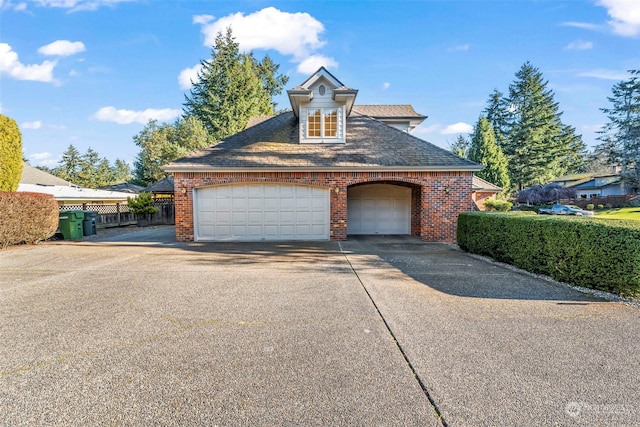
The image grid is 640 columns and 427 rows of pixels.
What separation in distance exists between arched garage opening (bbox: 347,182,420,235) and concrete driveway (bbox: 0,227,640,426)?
730 centimetres

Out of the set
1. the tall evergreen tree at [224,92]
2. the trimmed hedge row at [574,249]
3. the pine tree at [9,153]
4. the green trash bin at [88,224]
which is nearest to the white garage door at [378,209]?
the trimmed hedge row at [574,249]

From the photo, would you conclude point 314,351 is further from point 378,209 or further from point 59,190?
point 59,190

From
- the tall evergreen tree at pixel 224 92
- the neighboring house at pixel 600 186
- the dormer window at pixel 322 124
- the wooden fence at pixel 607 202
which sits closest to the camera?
the dormer window at pixel 322 124

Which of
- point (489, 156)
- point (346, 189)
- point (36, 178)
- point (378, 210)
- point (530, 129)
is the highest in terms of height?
point (530, 129)

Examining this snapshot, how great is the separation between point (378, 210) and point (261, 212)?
5136 millimetres

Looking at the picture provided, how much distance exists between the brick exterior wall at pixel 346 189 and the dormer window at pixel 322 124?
2.32 metres

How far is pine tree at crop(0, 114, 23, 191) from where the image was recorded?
11.3m

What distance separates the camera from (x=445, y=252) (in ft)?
30.8

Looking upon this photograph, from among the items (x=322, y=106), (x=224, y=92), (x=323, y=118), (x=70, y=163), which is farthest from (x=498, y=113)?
(x=70, y=163)

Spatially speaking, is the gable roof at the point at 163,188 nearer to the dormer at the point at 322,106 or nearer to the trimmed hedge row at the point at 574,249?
the dormer at the point at 322,106

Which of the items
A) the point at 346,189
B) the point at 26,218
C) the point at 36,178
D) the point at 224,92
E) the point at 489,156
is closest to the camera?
the point at 26,218

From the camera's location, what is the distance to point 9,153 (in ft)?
37.8

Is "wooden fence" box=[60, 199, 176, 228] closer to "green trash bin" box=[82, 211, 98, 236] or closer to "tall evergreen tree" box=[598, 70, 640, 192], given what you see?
"green trash bin" box=[82, 211, 98, 236]

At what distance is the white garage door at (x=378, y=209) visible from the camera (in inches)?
539
